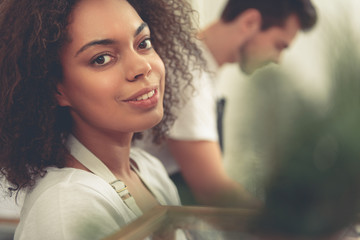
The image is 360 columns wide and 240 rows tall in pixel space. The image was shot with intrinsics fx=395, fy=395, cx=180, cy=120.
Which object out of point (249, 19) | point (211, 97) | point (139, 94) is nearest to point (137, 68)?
point (139, 94)

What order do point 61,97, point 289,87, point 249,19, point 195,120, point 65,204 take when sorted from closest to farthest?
point 289,87, point 65,204, point 61,97, point 195,120, point 249,19

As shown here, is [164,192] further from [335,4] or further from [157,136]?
[335,4]

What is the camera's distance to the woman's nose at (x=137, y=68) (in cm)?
45

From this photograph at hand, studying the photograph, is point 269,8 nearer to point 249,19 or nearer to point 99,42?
point 249,19

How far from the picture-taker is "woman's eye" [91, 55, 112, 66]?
1.55 ft

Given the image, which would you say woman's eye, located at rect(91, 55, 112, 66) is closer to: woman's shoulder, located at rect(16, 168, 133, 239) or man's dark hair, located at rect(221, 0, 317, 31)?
woman's shoulder, located at rect(16, 168, 133, 239)

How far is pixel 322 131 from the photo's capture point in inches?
6.6

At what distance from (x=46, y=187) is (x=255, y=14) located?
907 millimetres

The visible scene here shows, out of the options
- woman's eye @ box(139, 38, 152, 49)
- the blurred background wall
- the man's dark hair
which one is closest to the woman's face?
woman's eye @ box(139, 38, 152, 49)

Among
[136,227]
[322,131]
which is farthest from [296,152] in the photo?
[136,227]

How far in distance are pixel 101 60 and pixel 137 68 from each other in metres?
0.05

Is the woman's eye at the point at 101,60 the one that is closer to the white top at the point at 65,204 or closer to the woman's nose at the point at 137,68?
the woman's nose at the point at 137,68

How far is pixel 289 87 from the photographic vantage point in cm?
16

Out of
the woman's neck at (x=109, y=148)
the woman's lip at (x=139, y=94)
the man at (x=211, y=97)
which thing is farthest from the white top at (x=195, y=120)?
the woman's lip at (x=139, y=94)
